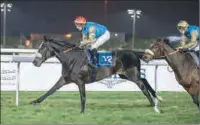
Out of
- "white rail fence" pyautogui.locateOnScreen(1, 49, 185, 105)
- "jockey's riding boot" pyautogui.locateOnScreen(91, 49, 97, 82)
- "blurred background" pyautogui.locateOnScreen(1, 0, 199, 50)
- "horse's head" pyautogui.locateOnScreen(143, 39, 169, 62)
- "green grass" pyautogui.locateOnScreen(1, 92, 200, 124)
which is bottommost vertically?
"green grass" pyautogui.locateOnScreen(1, 92, 200, 124)

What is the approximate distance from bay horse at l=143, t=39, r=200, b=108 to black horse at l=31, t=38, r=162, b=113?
0.85 metres

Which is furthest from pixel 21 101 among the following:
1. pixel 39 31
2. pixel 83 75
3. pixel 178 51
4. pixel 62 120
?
pixel 39 31

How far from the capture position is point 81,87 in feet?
25.0

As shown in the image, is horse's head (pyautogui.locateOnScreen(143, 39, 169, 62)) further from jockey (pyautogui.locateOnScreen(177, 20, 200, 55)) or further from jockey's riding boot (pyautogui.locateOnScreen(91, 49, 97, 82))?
jockey's riding boot (pyautogui.locateOnScreen(91, 49, 97, 82))

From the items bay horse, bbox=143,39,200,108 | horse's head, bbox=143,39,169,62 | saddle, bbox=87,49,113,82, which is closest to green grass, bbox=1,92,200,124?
bay horse, bbox=143,39,200,108

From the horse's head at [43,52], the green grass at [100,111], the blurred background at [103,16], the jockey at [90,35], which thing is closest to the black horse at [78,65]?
the horse's head at [43,52]

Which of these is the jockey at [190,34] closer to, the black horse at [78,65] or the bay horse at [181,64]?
the bay horse at [181,64]

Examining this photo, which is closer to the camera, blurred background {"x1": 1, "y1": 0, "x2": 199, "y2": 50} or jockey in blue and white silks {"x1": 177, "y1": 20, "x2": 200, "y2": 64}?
jockey in blue and white silks {"x1": 177, "y1": 20, "x2": 200, "y2": 64}

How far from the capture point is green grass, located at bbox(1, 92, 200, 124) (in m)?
6.55

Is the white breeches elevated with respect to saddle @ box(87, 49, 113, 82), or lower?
elevated

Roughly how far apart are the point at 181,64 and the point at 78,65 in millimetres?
1772

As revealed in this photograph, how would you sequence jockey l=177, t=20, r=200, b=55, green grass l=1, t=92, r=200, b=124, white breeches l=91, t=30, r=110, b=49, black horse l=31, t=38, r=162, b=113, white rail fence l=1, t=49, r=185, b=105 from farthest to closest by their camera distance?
white rail fence l=1, t=49, r=185, b=105 < white breeches l=91, t=30, r=110, b=49 < black horse l=31, t=38, r=162, b=113 < jockey l=177, t=20, r=200, b=55 < green grass l=1, t=92, r=200, b=124

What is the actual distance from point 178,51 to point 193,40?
300mm

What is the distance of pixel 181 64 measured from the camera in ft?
23.3
